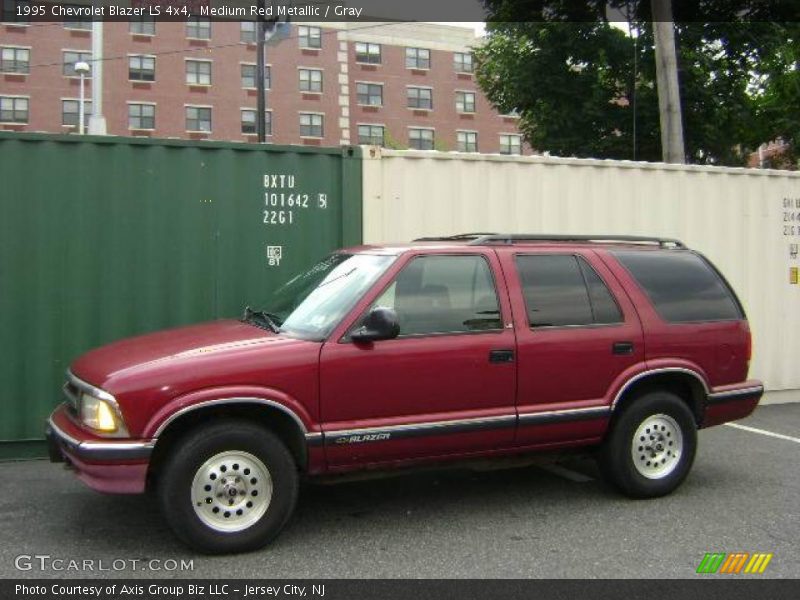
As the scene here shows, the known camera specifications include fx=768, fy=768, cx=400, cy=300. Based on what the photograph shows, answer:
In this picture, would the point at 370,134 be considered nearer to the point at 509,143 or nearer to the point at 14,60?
the point at 509,143

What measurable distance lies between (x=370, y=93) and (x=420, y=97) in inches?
159

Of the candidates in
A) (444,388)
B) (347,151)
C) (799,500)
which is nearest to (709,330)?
(799,500)

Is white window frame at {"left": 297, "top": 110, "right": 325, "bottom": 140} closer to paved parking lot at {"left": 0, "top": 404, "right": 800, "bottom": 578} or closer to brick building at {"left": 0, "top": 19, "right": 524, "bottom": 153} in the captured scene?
brick building at {"left": 0, "top": 19, "right": 524, "bottom": 153}

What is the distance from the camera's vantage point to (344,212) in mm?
7383

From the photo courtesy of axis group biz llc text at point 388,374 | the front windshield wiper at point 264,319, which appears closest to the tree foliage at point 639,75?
the photo courtesy of axis group biz llc text at point 388,374

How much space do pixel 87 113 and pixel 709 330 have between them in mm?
48778

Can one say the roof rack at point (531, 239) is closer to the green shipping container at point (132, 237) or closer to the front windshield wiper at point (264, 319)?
the front windshield wiper at point (264, 319)

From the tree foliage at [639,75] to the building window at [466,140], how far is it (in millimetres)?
38387

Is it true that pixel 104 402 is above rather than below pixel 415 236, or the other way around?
below

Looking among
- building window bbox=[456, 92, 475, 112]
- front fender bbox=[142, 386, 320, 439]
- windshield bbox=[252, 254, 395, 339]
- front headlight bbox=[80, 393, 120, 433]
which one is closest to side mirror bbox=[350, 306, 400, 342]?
windshield bbox=[252, 254, 395, 339]

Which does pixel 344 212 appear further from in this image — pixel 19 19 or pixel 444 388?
pixel 19 19

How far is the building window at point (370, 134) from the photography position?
54369mm

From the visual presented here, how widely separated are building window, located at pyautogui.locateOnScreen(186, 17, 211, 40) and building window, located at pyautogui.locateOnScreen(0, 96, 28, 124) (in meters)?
11.1

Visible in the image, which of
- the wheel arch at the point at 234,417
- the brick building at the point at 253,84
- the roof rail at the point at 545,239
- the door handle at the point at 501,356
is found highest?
the brick building at the point at 253,84
